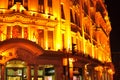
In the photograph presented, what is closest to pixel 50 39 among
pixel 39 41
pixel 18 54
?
pixel 39 41

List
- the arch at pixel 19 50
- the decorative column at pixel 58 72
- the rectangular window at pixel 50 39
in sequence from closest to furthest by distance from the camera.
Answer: the arch at pixel 19 50 → the decorative column at pixel 58 72 → the rectangular window at pixel 50 39

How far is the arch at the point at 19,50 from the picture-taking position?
23522 mm

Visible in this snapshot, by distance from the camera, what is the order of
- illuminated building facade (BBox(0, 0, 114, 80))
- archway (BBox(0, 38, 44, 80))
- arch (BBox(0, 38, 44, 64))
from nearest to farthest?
arch (BBox(0, 38, 44, 64))
archway (BBox(0, 38, 44, 80))
illuminated building facade (BBox(0, 0, 114, 80))

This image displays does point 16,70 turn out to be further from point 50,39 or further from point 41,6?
point 41,6

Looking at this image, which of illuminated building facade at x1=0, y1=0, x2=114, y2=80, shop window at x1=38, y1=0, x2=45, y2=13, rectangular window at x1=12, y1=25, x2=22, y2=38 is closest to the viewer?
illuminated building facade at x1=0, y1=0, x2=114, y2=80

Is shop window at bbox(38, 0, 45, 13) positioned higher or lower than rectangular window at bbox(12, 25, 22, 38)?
higher

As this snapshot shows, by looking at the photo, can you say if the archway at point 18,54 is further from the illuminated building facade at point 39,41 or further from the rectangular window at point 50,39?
the rectangular window at point 50,39

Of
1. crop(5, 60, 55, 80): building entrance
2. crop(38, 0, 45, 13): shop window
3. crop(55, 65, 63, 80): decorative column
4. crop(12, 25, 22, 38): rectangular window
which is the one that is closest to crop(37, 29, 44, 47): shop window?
crop(12, 25, 22, 38): rectangular window

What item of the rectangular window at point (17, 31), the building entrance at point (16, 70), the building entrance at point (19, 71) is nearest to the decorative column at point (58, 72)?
the building entrance at point (19, 71)

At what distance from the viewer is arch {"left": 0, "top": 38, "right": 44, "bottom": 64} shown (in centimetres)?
2352

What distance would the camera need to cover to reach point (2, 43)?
23.2 metres

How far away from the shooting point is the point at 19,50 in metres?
24.8

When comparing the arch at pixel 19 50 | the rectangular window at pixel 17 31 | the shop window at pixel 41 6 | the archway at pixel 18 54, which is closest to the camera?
the arch at pixel 19 50

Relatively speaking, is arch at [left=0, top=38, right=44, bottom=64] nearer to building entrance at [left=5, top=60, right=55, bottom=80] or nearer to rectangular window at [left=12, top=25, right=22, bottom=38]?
building entrance at [left=5, top=60, right=55, bottom=80]
